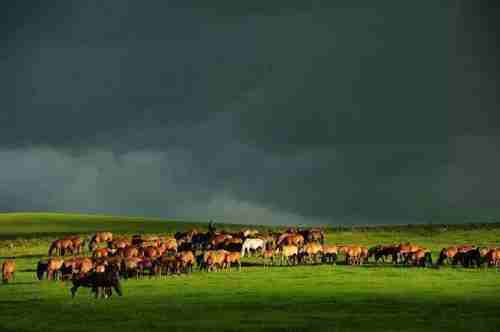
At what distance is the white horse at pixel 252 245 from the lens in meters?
59.6

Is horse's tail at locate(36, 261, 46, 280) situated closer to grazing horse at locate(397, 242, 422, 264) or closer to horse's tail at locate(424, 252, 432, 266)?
grazing horse at locate(397, 242, 422, 264)

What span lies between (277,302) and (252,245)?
2695 centimetres

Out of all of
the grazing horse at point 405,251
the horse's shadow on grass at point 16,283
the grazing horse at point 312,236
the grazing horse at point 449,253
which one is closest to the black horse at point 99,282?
the horse's shadow on grass at point 16,283

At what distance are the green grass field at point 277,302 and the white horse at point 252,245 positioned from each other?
206 inches

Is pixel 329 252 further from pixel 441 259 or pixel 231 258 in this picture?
pixel 231 258

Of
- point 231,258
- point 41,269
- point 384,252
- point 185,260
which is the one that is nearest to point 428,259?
point 384,252

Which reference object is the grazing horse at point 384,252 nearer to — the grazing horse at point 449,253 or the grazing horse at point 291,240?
the grazing horse at point 449,253

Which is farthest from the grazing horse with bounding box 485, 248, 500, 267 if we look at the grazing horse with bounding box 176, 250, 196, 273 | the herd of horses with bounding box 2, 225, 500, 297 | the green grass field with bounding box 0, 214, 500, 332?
the grazing horse with bounding box 176, 250, 196, 273

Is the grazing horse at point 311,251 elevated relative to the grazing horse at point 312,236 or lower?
lower

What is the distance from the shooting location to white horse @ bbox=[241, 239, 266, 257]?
59588mm

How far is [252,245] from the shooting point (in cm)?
6038

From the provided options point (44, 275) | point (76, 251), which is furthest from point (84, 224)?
point (44, 275)

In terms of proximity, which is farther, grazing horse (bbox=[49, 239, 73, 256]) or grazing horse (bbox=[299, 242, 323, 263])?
grazing horse (bbox=[49, 239, 73, 256])

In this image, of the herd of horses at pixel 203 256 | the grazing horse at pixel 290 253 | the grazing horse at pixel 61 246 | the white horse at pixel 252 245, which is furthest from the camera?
the grazing horse at pixel 61 246
